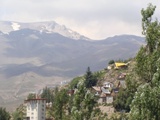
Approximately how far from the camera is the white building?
13838cm

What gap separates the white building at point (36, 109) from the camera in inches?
5448

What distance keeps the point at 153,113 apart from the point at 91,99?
23.9 metres

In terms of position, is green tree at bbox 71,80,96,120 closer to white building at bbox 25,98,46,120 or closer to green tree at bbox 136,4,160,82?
green tree at bbox 136,4,160,82

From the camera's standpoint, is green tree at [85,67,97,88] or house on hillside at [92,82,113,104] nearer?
house on hillside at [92,82,113,104]

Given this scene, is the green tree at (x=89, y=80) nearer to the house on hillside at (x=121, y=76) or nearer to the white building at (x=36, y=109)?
the house on hillside at (x=121, y=76)

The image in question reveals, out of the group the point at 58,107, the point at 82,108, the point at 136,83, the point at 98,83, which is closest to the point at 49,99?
the point at 98,83

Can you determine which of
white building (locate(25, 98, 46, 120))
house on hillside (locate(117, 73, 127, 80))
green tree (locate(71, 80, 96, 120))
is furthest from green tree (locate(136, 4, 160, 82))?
house on hillside (locate(117, 73, 127, 80))

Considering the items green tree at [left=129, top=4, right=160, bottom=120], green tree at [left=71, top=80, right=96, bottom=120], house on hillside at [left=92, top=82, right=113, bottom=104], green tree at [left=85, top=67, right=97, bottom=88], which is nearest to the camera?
green tree at [left=129, top=4, right=160, bottom=120]

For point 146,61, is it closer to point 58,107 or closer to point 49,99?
point 58,107

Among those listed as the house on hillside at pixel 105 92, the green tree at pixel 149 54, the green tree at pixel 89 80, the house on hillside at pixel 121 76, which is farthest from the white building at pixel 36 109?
the green tree at pixel 149 54

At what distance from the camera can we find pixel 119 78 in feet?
538

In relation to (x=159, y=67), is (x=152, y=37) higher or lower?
higher

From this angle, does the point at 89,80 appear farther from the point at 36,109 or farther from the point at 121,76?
the point at 36,109

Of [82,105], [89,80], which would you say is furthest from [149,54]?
[89,80]
